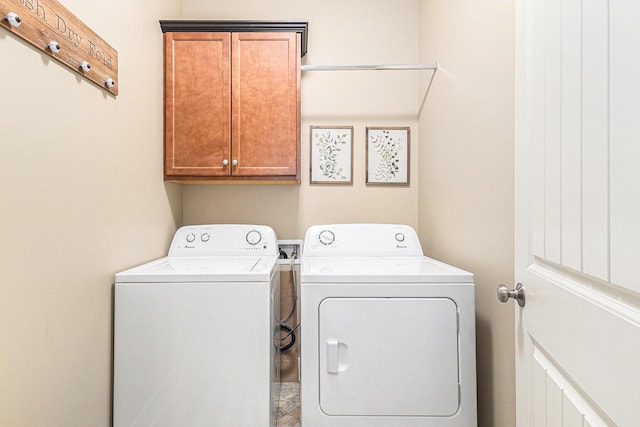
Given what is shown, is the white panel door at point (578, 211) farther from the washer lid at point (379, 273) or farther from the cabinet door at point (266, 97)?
the cabinet door at point (266, 97)

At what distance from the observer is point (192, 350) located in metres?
1.36

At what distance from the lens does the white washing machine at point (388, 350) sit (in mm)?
1322

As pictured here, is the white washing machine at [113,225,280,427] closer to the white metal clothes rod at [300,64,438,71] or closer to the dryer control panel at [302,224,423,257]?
the dryer control panel at [302,224,423,257]

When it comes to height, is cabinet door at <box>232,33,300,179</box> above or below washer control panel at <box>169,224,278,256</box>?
above

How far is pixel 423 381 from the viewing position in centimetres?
132

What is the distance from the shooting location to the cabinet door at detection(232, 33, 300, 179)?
1964 mm

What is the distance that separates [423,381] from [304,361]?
0.48 meters

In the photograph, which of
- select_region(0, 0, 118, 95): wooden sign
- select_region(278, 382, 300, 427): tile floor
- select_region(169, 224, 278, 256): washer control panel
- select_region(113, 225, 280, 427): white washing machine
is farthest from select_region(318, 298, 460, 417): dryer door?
select_region(0, 0, 118, 95): wooden sign

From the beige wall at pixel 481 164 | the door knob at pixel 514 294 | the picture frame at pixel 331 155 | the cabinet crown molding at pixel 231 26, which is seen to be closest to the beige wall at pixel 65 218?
the cabinet crown molding at pixel 231 26

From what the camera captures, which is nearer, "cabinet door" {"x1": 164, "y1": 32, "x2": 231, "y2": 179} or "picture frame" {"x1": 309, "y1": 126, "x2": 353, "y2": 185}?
"cabinet door" {"x1": 164, "y1": 32, "x2": 231, "y2": 179}

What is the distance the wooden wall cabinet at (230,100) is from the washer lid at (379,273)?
0.69 m

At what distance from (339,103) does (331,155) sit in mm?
368

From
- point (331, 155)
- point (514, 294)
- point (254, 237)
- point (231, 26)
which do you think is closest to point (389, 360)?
point (514, 294)

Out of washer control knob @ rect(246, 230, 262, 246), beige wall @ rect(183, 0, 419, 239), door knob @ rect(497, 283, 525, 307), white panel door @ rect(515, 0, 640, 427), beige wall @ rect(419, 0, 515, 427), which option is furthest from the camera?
beige wall @ rect(183, 0, 419, 239)
